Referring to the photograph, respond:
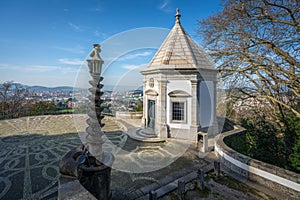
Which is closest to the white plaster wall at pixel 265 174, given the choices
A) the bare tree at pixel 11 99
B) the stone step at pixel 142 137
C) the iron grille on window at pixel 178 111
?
the iron grille on window at pixel 178 111

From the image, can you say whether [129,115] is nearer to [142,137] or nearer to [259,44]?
[142,137]

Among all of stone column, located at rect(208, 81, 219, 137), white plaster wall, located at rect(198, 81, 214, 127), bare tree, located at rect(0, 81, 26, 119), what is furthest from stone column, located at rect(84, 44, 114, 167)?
bare tree, located at rect(0, 81, 26, 119)

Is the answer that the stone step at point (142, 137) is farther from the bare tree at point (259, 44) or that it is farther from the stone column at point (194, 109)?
the bare tree at point (259, 44)

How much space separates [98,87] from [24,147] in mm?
9184

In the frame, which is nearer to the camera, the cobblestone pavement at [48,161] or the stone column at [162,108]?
the cobblestone pavement at [48,161]

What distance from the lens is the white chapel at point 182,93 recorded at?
34.2ft

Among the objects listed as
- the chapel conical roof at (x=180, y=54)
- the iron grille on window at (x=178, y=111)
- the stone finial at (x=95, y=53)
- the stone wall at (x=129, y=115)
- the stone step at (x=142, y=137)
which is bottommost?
the stone step at (x=142, y=137)

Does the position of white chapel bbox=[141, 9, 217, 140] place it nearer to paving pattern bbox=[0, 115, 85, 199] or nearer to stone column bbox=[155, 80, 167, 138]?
stone column bbox=[155, 80, 167, 138]

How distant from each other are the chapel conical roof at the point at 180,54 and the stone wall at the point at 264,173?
6.15 m

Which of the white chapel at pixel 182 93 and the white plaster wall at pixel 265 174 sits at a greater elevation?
the white chapel at pixel 182 93

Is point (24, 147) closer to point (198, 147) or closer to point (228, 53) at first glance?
point (198, 147)

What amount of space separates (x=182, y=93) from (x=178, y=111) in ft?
4.33

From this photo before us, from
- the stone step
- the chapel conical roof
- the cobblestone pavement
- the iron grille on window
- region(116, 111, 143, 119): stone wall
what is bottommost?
the cobblestone pavement

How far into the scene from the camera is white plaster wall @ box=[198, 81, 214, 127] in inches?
421
